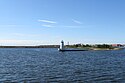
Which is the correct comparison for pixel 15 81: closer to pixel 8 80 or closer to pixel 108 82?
pixel 8 80

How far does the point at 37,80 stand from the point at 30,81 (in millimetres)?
880

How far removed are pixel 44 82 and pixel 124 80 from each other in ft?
27.6

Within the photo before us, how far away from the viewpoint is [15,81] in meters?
25.8

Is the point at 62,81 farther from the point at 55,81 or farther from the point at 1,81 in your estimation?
the point at 1,81

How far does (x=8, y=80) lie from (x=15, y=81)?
101 centimetres

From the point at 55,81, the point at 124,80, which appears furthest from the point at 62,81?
the point at 124,80

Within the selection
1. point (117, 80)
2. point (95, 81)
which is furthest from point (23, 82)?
point (117, 80)

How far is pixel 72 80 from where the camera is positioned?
2650cm

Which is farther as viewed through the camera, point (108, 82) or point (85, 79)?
point (85, 79)

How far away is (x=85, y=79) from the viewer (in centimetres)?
2720

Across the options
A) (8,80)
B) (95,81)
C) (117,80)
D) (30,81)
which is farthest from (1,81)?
(117,80)

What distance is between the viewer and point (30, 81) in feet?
84.7

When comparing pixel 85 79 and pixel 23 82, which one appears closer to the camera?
pixel 23 82

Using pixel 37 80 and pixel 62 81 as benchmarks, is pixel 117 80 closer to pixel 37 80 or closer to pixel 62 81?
pixel 62 81
